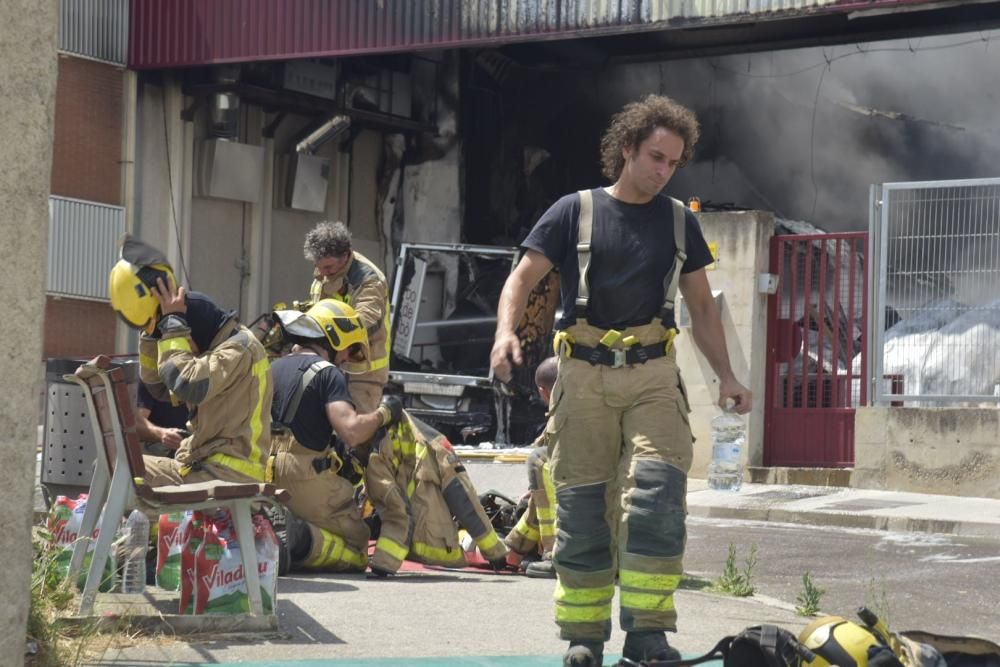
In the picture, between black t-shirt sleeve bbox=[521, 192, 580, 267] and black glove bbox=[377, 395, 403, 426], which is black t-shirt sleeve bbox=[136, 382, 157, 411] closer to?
black glove bbox=[377, 395, 403, 426]

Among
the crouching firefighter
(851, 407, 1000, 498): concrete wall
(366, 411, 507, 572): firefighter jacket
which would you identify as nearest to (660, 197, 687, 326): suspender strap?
the crouching firefighter

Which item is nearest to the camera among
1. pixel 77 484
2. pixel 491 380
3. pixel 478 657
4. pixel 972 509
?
pixel 478 657

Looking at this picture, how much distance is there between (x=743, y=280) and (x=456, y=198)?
22.6ft

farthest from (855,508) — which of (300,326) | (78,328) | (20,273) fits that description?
(78,328)

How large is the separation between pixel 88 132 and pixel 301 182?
3.01 m

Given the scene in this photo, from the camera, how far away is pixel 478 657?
5590 millimetres

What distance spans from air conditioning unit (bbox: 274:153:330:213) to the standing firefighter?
15.3m

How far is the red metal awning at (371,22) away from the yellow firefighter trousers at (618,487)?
11.1 meters

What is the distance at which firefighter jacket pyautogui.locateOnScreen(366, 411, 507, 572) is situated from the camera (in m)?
8.28

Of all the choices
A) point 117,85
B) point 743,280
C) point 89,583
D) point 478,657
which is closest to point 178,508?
point 89,583

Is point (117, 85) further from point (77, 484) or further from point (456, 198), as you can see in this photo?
point (77, 484)

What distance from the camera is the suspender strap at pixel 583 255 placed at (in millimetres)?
5434

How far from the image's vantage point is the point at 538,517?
822cm

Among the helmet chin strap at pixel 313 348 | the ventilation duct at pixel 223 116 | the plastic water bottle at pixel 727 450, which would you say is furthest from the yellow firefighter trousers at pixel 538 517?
the ventilation duct at pixel 223 116
